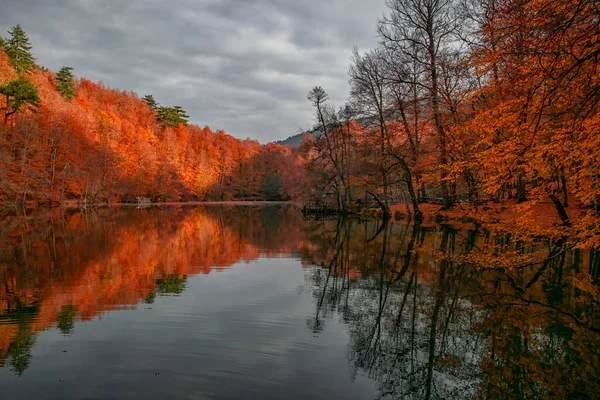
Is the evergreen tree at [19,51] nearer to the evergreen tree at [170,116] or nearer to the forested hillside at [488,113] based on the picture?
the evergreen tree at [170,116]

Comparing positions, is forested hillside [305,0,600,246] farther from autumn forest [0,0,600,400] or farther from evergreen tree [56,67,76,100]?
evergreen tree [56,67,76,100]

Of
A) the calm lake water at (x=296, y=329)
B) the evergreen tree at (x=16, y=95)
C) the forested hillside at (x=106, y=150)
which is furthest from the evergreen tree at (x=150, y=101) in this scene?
the calm lake water at (x=296, y=329)

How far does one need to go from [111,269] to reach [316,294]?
6.60m

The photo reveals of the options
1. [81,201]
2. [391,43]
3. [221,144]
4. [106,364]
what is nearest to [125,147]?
[81,201]

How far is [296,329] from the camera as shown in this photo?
691cm

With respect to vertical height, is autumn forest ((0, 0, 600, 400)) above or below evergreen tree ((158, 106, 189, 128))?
below

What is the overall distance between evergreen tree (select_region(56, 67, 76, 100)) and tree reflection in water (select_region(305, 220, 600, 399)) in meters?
72.5

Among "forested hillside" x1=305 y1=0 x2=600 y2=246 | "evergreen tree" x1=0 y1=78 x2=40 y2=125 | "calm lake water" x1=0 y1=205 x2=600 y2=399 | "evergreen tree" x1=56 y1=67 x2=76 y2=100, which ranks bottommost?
"calm lake water" x1=0 y1=205 x2=600 y2=399

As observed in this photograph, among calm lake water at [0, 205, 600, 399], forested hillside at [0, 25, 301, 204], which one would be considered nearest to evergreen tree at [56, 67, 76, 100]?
forested hillside at [0, 25, 301, 204]

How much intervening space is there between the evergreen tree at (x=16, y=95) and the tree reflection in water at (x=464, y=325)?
1829 inches

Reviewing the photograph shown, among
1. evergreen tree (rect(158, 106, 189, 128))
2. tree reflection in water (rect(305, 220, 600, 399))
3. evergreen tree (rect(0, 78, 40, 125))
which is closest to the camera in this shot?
tree reflection in water (rect(305, 220, 600, 399))

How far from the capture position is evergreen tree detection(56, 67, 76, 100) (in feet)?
222

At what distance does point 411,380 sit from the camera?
5.09 meters

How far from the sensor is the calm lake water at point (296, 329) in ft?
16.1
